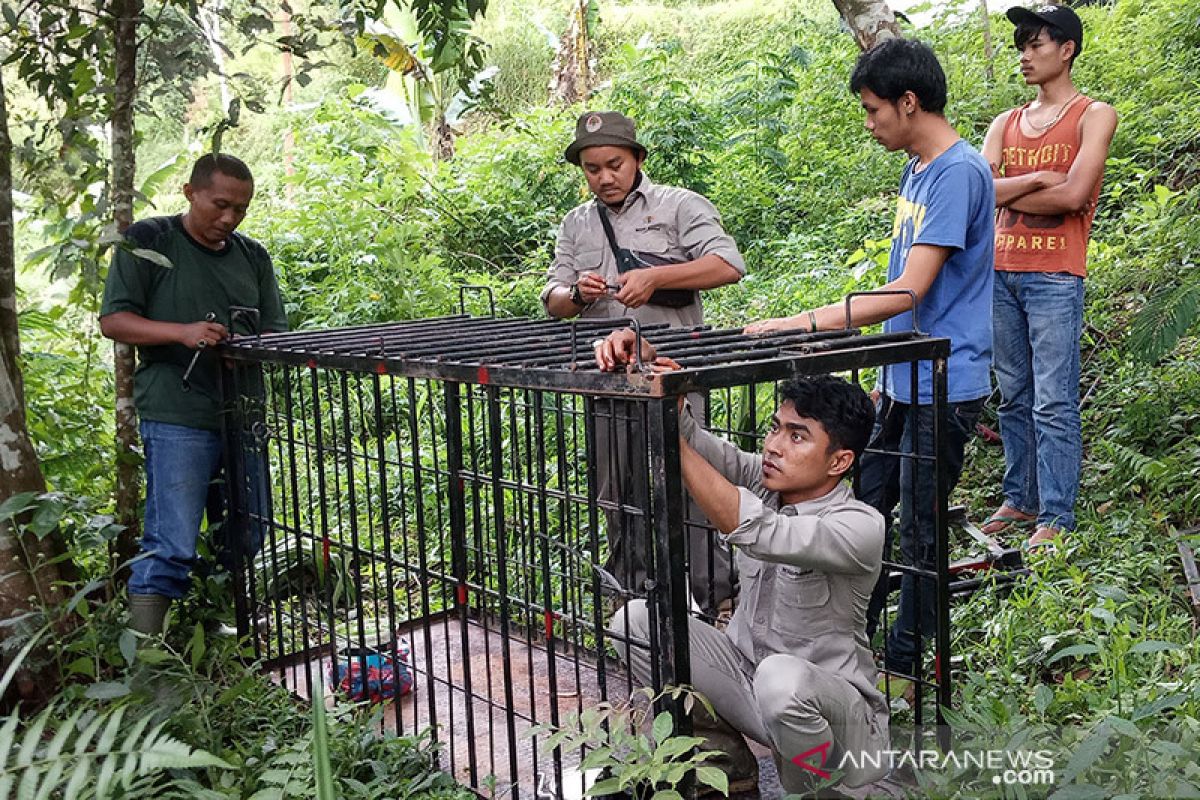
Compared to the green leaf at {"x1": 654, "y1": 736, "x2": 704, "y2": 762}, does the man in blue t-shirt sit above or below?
above

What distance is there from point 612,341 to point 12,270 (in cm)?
265

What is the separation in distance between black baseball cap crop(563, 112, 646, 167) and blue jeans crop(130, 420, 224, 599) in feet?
6.08

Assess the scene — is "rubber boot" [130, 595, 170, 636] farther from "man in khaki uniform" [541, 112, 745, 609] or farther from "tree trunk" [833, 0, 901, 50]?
"tree trunk" [833, 0, 901, 50]

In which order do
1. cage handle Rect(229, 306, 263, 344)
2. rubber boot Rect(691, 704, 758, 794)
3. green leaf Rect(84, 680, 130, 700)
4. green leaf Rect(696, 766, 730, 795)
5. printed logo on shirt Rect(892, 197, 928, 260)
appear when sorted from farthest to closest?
1. cage handle Rect(229, 306, 263, 344)
2. printed logo on shirt Rect(892, 197, 928, 260)
3. green leaf Rect(84, 680, 130, 700)
4. rubber boot Rect(691, 704, 758, 794)
5. green leaf Rect(696, 766, 730, 795)

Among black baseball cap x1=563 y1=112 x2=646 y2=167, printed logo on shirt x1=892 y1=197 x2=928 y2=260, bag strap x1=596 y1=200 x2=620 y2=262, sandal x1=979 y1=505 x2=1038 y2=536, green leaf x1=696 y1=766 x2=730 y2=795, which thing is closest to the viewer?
green leaf x1=696 y1=766 x2=730 y2=795

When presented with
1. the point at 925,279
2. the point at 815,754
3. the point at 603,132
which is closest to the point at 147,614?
the point at 603,132

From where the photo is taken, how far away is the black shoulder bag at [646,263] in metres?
4.30

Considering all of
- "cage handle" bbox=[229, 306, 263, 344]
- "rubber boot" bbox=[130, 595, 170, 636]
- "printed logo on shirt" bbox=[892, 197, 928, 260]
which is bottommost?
"rubber boot" bbox=[130, 595, 170, 636]

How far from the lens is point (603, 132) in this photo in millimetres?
4258

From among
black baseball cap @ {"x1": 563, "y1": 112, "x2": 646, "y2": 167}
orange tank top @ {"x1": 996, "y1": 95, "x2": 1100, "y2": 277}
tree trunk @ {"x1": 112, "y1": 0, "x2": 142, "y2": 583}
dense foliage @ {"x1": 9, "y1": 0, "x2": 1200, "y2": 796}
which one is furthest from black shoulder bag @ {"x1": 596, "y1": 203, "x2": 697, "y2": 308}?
tree trunk @ {"x1": 112, "y1": 0, "x2": 142, "y2": 583}

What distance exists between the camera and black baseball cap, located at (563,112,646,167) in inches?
167

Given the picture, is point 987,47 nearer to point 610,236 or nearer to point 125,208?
point 610,236

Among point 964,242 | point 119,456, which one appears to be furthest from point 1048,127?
point 119,456

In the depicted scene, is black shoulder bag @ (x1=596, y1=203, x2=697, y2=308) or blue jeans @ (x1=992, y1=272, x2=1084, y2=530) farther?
blue jeans @ (x1=992, y1=272, x2=1084, y2=530)
